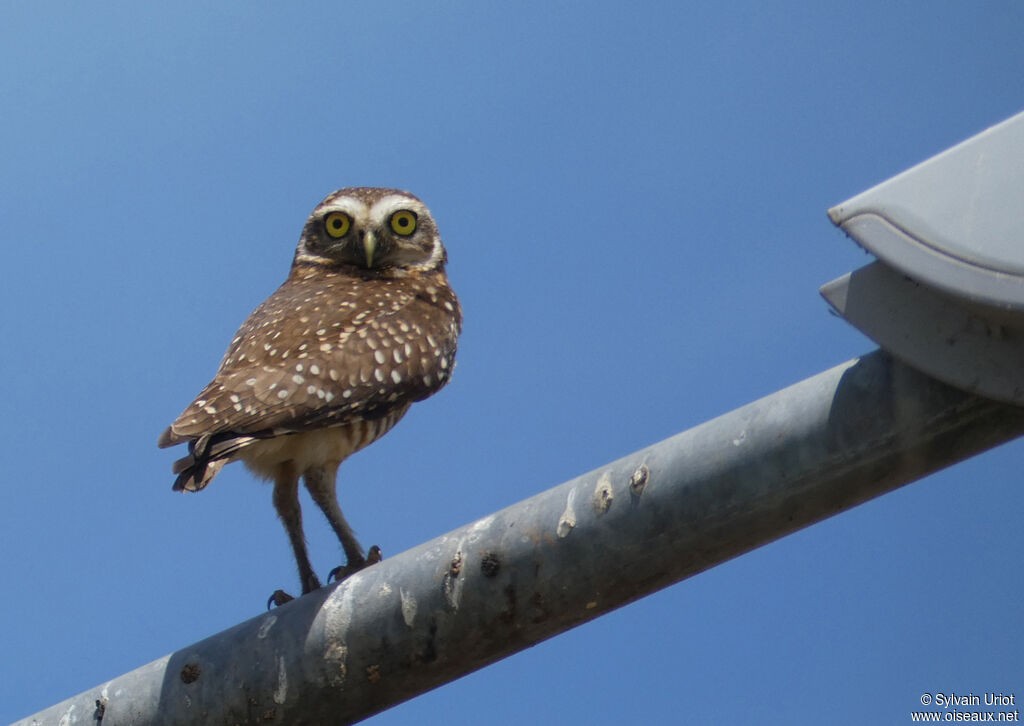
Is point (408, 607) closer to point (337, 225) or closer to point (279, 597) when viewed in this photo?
point (279, 597)

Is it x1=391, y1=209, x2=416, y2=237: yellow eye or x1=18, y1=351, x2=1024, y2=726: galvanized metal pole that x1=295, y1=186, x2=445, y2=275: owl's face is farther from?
x1=18, y1=351, x2=1024, y2=726: galvanized metal pole

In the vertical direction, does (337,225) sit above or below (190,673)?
above

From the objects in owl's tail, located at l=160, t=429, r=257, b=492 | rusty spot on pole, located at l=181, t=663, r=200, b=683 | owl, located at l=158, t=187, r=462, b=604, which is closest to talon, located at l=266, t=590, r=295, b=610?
owl, located at l=158, t=187, r=462, b=604

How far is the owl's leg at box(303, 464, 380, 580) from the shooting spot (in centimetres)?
498

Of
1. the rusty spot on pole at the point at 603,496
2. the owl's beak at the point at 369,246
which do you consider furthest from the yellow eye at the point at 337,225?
the rusty spot on pole at the point at 603,496

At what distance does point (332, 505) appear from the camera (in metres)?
5.01

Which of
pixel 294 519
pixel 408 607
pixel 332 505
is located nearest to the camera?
pixel 408 607

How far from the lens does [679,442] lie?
88.8 inches

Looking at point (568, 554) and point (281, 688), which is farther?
point (281, 688)

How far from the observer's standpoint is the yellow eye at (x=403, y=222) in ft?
19.5

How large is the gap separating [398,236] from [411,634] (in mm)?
3630

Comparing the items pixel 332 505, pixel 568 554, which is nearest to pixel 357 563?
pixel 332 505

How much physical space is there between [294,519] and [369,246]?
1.38m

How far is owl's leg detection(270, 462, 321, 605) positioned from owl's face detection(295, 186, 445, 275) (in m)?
1.25
